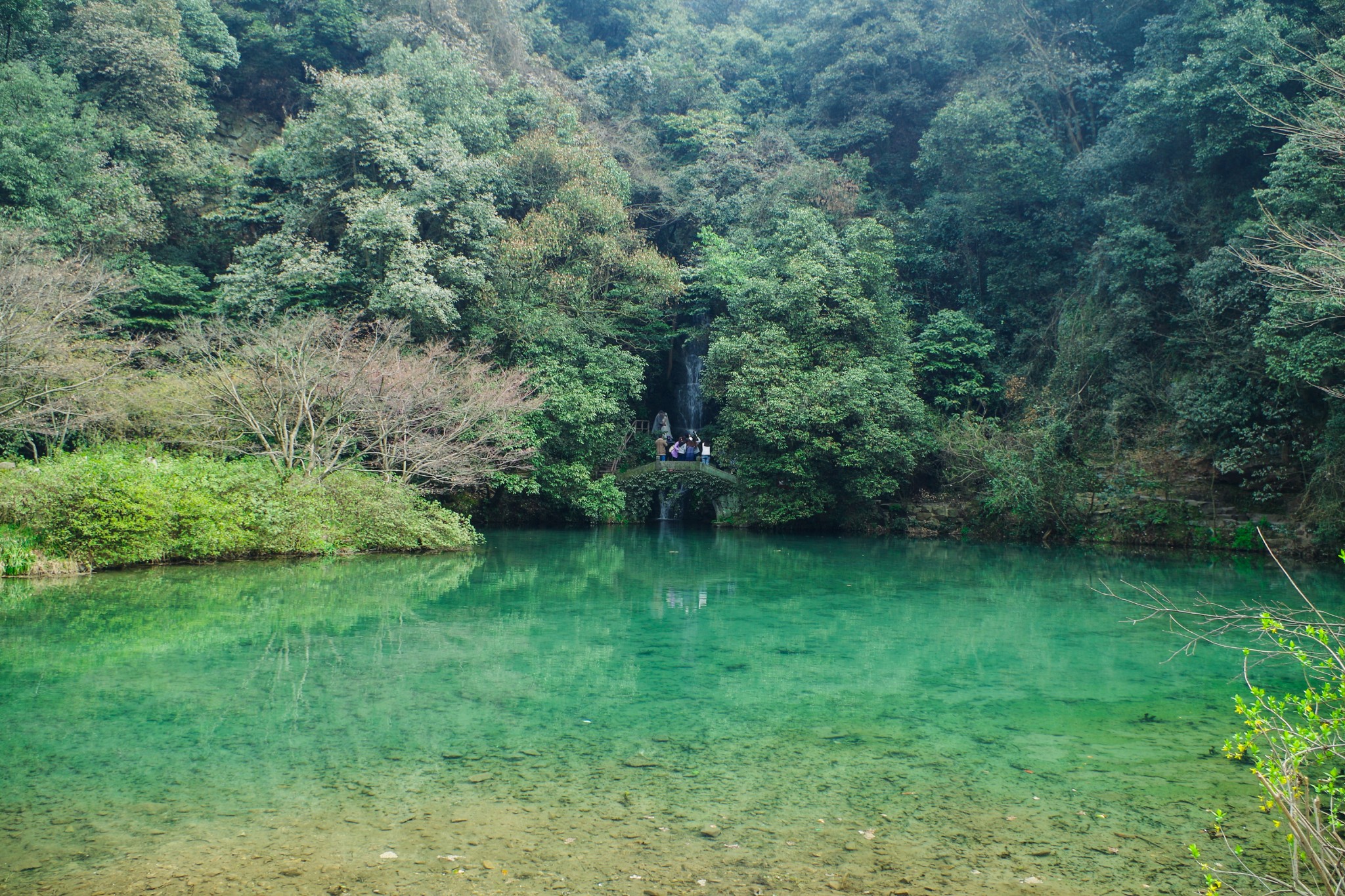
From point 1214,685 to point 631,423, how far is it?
19.5 metres

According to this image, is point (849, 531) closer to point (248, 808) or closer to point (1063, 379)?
point (1063, 379)

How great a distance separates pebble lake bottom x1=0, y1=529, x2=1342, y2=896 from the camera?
3.77 metres

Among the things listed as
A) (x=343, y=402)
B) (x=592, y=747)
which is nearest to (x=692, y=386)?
(x=343, y=402)

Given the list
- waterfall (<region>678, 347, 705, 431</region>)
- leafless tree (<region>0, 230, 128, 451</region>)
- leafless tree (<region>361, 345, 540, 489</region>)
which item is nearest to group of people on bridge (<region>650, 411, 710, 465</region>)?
waterfall (<region>678, 347, 705, 431</region>)

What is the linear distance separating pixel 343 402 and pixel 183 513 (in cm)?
412

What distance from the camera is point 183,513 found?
1248 cm

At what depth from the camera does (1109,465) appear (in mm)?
20812

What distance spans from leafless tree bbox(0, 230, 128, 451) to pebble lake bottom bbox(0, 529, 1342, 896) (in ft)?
18.7

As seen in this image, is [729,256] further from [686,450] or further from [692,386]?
[686,450]

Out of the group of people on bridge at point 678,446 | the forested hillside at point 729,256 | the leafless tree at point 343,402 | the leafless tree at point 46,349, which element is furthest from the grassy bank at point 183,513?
the group of people on bridge at point 678,446

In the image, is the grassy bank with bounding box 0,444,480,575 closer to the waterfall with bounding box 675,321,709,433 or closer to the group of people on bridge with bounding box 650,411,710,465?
the group of people on bridge with bounding box 650,411,710,465

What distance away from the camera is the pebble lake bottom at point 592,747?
3.77 meters

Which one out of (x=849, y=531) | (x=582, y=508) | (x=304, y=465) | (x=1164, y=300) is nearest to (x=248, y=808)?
(x=304, y=465)

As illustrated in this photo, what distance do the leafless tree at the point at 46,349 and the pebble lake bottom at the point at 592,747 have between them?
18.7 ft
